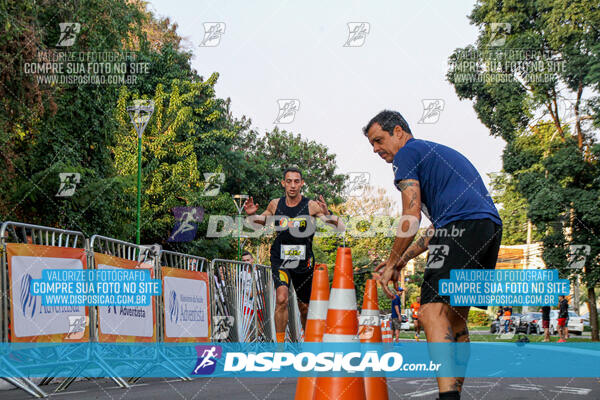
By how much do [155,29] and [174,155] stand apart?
32.6 ft

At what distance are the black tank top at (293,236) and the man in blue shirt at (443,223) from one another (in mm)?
3671

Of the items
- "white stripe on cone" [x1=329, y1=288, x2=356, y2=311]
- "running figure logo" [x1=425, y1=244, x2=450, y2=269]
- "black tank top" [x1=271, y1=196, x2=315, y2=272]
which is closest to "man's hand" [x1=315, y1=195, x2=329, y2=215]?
"black tank top" [x1=271, y1=196, x2=315, y2=272]

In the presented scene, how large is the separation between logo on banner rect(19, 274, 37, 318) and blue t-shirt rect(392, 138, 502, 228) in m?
3.23

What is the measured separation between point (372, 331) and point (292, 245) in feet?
11.8

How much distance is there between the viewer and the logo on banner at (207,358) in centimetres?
885

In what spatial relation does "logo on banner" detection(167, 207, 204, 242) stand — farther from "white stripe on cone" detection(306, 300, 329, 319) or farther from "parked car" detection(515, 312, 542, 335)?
"white stripe on cone" detection(306, 300, 329, 319)

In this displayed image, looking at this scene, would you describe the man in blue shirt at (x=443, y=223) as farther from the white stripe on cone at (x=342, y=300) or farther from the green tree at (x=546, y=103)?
the green tree at (x=546, y=103)

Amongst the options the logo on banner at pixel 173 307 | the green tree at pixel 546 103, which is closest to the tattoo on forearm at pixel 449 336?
the logo on banner at pixel 173 307

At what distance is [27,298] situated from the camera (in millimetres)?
5898

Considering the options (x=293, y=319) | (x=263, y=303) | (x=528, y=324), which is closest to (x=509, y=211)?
(x=528, y=324)

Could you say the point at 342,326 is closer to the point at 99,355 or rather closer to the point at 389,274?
the point at 389,274

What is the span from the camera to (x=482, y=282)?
446 cm

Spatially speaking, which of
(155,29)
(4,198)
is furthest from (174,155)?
(4,198)

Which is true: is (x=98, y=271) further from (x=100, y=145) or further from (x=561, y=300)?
(x=561, y=300)
